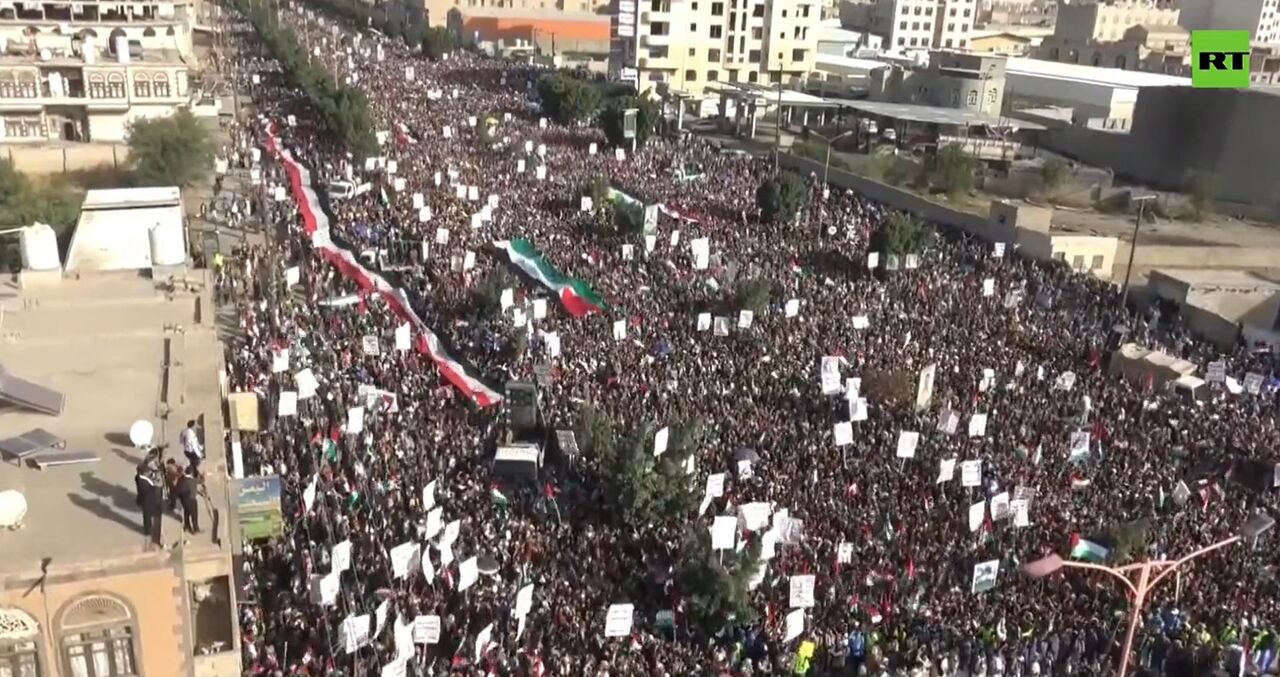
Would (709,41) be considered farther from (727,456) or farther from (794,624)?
(794,624)

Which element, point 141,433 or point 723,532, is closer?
point 141,433

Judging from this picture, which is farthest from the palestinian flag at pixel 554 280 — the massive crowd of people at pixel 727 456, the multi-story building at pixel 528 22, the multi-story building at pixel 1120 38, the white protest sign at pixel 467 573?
the multi-story building at pixel 528 22

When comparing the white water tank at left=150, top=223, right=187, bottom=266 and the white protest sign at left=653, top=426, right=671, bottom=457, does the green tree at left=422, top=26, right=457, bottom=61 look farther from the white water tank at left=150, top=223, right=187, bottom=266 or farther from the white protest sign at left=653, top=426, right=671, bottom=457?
the white protest sign at left=653, top=426, right=671, bottom=457

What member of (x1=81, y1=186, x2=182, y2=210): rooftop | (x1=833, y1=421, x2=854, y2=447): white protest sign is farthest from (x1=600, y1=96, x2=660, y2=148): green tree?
(x1=833, y1=421, x2=854, y2=447): white protest sign

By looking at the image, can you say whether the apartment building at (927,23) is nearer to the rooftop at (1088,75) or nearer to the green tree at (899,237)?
the rooftop at (1088,75)

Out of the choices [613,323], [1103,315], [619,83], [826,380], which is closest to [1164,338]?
[1103,315]

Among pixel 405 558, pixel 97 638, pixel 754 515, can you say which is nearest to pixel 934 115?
pixel 754 515
